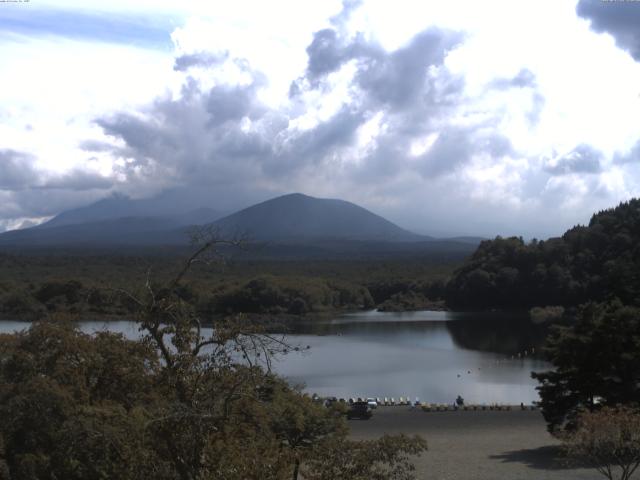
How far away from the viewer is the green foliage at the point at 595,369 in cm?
1429

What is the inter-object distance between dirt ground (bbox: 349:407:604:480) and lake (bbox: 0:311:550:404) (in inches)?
124

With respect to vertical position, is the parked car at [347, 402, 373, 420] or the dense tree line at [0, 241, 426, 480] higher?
the dense tree line at [0, 241, 426, 480]

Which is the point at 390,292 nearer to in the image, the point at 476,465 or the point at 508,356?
the point at 508,356

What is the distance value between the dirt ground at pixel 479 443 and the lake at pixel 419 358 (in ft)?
10.3

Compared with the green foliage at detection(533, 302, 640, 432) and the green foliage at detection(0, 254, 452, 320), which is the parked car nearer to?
the green foliage at detection(533, 302, 640, 432)

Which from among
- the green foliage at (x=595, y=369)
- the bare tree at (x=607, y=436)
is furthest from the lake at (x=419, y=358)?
the bare tree at (x=607, y=436)

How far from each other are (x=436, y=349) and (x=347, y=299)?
86.7ft

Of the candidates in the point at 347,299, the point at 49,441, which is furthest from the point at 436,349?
the point at 49,441

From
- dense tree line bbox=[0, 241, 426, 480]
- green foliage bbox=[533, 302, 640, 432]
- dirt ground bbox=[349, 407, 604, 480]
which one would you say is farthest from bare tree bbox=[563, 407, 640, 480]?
dense tree line bbox=[0, 241, 426, 480]

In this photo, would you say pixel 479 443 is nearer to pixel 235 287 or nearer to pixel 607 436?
pixel 607 436

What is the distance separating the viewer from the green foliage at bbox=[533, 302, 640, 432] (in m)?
14.3

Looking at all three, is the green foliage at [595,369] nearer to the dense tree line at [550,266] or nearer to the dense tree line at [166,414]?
the dense tree line at [166,414]

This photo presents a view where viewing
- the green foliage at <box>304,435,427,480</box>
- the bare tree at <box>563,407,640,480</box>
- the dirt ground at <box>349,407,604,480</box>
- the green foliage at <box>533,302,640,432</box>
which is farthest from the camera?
the green foliage at <box>533,302,640,432</box>

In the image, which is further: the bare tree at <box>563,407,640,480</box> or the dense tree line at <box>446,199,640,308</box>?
the dense tree line at <box>446,199,640,308</box>
